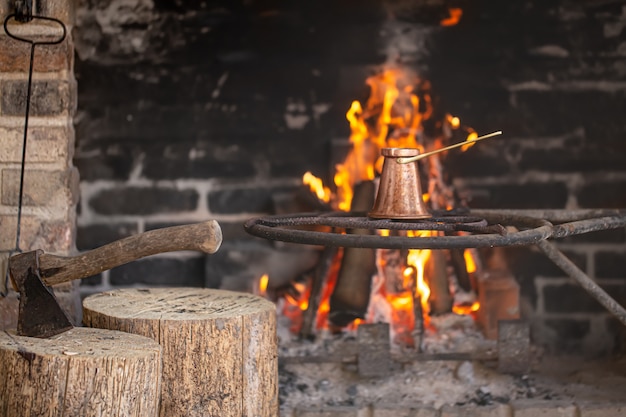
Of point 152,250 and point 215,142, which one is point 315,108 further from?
point 152,250

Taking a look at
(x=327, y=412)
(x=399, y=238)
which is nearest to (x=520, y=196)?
(x=327, y=412)

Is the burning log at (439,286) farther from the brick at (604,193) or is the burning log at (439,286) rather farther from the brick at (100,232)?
the brick at (100,232)

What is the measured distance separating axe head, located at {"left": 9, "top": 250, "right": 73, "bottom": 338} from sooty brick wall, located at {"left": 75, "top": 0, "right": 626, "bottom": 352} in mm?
1011

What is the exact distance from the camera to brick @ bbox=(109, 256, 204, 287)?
3184mm

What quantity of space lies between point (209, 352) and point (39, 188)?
103 cm

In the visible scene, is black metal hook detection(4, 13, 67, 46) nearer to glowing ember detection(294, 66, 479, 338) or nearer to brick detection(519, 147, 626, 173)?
glowing ember detection(294, 66, 479, 338)

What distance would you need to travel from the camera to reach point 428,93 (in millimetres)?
3135

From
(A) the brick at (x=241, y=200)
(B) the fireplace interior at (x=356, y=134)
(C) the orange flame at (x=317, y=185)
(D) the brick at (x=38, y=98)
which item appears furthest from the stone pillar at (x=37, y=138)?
(C) the orange flame at (x=317, y=185)

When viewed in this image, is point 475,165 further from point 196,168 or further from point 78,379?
point 78,379

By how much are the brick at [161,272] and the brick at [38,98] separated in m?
0.68

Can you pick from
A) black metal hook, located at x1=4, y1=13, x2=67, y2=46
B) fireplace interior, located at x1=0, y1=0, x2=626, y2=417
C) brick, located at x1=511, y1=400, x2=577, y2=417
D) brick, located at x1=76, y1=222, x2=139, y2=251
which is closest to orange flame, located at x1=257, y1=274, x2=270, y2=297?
fireplace interior, located at x1=0, y1=0, x2=626, y2=417

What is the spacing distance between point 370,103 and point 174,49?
0.76 metres

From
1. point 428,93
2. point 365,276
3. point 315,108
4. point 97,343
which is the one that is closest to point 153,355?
point 97,343

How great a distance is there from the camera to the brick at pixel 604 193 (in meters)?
3.12
